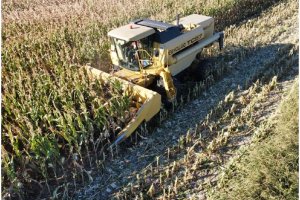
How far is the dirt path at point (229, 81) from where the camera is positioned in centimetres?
606

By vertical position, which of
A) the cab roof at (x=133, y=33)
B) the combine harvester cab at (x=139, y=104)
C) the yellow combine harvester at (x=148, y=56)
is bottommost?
the combine harvester cab at (x=139, y=104)

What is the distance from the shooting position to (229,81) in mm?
8711

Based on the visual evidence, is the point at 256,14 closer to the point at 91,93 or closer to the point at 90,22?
the point at 90,22

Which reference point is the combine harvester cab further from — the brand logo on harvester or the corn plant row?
the brand logo on harvester

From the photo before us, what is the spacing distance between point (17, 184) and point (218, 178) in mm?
3172

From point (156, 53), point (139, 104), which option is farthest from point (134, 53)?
point (139, 104)

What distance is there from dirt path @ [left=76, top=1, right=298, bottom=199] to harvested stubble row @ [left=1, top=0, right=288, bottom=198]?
417 mm

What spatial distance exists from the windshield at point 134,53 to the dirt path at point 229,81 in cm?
132

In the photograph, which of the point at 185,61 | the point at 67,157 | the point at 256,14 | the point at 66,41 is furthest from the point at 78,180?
the point at 256,14

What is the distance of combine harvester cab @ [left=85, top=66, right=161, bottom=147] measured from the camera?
640 centimetres

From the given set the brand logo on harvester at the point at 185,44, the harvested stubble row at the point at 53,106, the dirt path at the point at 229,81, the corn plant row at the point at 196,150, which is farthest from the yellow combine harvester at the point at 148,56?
the corn plant row at the point at 196,150

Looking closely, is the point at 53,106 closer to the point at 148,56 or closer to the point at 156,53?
the point at 148,56

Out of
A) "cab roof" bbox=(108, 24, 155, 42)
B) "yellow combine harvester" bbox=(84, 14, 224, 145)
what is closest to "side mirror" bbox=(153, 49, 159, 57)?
"yellow combine harvester" bbox=(84, 14, 224, 145)

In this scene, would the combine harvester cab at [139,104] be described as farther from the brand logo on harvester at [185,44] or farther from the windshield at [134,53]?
the brand logo on harvester at [185,44]
